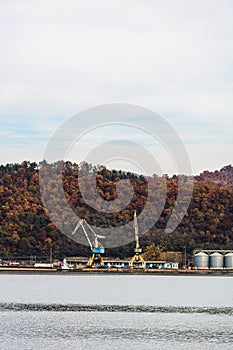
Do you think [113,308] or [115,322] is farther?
[113,308]

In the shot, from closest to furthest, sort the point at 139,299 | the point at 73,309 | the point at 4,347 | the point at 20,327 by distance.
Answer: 1. the point at 4,347
2. the point at 20,327
3. the point at 73,309
4. the point at 139,299

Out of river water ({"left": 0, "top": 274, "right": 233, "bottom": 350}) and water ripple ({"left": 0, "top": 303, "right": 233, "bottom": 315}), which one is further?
water ripple ({"left": 0, "top": 303, "right": 233, "bottom": 315})

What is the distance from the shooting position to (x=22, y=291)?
12200cm

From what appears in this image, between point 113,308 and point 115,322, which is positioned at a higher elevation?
point 113,308

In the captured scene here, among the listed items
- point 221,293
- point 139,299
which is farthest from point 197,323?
point 221,293

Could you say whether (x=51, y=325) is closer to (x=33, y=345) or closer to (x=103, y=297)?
(x=33, y=345)

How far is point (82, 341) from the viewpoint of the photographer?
62625 mm

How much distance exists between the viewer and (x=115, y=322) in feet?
247

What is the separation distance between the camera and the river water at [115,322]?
203ft

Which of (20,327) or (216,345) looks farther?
(20,327)

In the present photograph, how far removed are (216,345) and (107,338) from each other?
24.0ft

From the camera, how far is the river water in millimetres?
61781

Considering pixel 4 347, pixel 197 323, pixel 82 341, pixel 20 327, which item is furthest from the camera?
pixel 197 323

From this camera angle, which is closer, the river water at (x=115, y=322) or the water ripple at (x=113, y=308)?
the river water at (x=115, y=322)
